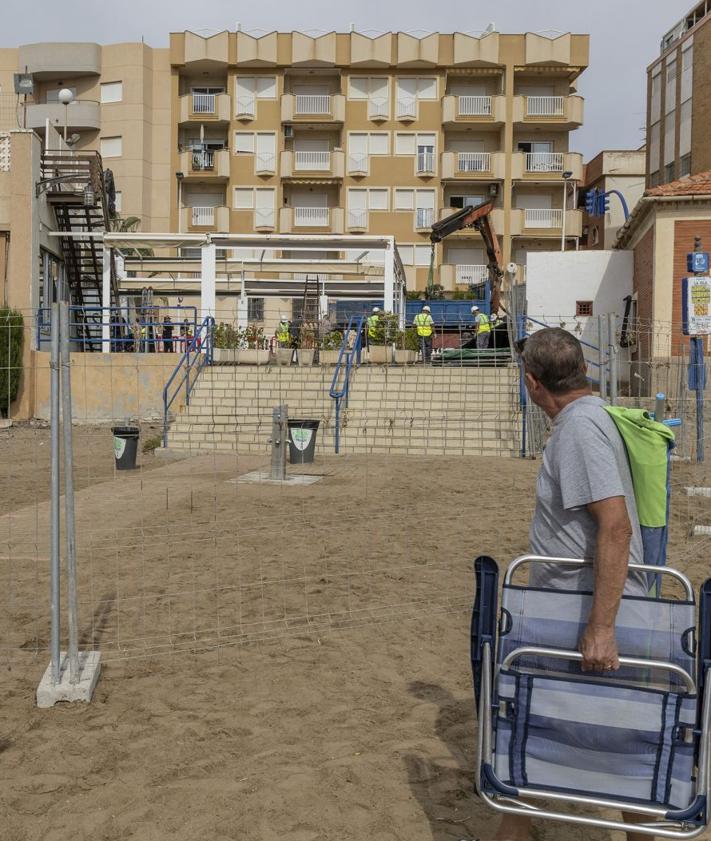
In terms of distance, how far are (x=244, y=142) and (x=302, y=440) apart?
33.7 metres

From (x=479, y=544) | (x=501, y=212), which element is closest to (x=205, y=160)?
(x=501, y=212)

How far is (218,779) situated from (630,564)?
183 centimetres

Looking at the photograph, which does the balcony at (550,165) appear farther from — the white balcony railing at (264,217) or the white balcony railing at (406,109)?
the white balcony railing at (264,217)

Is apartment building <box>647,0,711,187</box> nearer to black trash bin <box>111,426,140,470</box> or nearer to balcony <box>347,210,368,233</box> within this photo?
balcony <box>347,210,368,233</box>

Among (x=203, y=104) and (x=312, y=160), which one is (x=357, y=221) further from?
(x=203, y=104)

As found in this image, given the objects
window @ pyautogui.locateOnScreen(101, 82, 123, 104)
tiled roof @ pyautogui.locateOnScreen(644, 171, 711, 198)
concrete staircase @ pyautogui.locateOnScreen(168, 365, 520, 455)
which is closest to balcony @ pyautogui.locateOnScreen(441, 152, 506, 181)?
window @ pyautogui.locateOnScreen(101, 82, 123, 104)

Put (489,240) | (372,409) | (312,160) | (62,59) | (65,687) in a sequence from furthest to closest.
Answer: (62,59) → (312,160) → (489,240) → (372,409) → (65,687)

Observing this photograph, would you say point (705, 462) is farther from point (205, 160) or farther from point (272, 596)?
point (205, 160)

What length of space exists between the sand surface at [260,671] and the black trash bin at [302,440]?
3214mm

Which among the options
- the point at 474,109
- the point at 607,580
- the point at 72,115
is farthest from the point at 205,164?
the point at 607,580

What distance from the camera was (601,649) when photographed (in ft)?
7.80

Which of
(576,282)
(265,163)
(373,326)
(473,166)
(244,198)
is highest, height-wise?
(265,163)

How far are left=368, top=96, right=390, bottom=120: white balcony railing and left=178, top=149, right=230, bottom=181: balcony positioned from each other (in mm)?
7198

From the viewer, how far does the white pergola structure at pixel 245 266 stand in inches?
880
